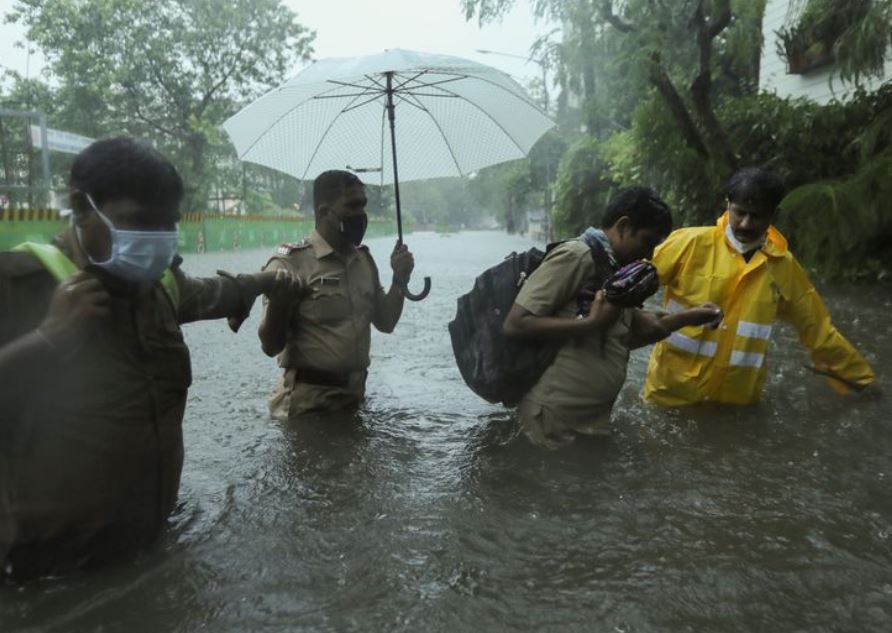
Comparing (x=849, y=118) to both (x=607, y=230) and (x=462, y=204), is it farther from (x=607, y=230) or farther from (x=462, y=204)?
(x=462, y=204)

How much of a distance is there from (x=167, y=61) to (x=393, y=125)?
103ft

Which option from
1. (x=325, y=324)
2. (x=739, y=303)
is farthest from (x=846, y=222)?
(x=325, y=324)

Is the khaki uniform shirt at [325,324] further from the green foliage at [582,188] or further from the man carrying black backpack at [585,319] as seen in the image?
the green foliage at [582,188]

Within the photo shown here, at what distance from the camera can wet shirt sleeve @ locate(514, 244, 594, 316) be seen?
10.8ft

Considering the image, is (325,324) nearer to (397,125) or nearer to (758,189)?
(397,125)

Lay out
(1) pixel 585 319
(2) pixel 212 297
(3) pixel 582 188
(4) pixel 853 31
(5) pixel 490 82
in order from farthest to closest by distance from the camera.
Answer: (3) pixel 582 188 < (4) pixel 853 31 < (5) pixel 490 82 < (1) pixel 585 319 < (2) pixel 212 297

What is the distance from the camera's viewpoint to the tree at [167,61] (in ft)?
101

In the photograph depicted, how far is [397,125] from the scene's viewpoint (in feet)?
17.2

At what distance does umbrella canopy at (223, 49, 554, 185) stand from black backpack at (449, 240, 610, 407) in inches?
56.3

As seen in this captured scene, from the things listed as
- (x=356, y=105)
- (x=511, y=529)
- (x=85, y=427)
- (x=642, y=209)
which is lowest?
(x=511, y=529)

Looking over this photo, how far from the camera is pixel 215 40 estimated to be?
3316 cm

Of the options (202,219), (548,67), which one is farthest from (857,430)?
(202,219)

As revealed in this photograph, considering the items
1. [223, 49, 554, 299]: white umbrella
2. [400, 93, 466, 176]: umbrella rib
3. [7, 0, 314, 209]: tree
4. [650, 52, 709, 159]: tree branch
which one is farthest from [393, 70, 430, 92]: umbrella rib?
[7, 0, 314, 209]: tree

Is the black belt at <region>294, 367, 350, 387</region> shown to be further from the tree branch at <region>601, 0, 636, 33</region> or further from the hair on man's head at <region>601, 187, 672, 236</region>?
the tree branch at <region>601, 0, 636, 33</region>
